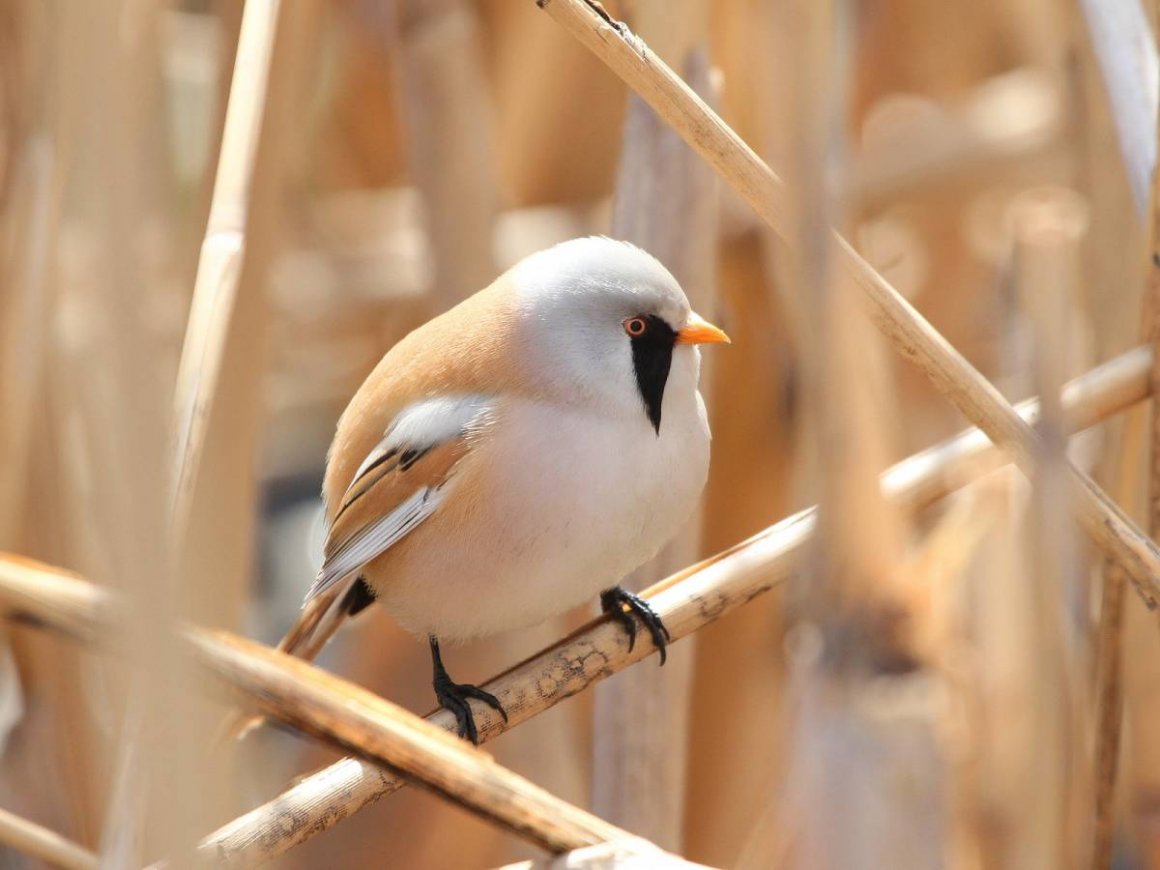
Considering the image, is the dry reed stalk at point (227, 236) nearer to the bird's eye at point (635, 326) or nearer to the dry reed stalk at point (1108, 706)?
the bird's eye at point (635, 326)

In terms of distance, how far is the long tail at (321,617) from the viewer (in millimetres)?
1754

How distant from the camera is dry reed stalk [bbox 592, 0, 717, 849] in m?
1.79

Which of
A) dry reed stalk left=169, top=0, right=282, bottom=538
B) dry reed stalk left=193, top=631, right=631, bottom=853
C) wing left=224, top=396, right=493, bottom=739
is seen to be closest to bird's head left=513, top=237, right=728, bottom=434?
wing left=224, top=396, right=493, bottom=739

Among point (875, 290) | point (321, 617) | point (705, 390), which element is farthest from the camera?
point (705, 390)

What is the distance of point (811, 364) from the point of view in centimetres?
103

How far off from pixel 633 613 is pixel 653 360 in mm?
319

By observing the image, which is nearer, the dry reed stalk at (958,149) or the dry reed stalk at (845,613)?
the dry reed stalk at (845,613)

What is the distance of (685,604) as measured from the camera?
151 cm

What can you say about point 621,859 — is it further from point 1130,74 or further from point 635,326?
point 1130,74

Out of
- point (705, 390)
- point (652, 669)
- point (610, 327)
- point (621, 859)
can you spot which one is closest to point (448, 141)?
point (705, 390)

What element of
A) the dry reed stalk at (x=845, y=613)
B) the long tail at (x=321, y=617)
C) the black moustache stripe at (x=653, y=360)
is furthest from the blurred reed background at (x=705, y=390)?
the black moustache stripe at (x=653, y=360)

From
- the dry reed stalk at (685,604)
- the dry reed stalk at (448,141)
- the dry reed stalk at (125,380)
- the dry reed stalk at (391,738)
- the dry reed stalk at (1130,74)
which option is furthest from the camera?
the dry reed stalk at (448,141)

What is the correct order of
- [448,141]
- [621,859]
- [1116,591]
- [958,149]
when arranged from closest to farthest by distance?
[621,859], [1116,591], [448,141], [958,149]

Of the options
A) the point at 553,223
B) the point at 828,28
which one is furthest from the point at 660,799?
the point at 553,223
